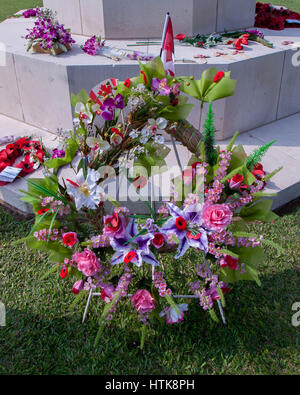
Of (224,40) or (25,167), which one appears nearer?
(25,167)

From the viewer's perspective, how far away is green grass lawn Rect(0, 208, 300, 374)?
6.05 ft

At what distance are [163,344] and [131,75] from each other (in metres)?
2.37

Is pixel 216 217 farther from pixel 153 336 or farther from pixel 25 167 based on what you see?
pixel 25 167

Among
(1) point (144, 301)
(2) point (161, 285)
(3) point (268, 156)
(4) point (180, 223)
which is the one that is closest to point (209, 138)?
(4) point (180, 223)

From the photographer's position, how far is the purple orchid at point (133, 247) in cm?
147

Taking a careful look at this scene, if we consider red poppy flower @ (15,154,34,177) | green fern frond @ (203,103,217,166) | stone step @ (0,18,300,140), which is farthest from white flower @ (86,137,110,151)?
stone step @ (0,18,300,140)

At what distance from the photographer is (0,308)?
2168mm

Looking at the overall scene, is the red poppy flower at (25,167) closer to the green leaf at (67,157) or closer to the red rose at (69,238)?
the green leaf at (67,157)

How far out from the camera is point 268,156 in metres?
3.37

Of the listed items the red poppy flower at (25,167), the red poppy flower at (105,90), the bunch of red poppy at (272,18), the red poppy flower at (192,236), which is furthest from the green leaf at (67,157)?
the bunch of red poppy at (272,18)

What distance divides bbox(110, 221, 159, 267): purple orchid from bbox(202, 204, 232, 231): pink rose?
23cm

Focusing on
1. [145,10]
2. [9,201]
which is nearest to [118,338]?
[9,201]

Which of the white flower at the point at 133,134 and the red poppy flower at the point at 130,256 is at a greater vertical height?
the white flower at the point at 133,134

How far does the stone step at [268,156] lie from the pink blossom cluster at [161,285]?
47.5 inches
